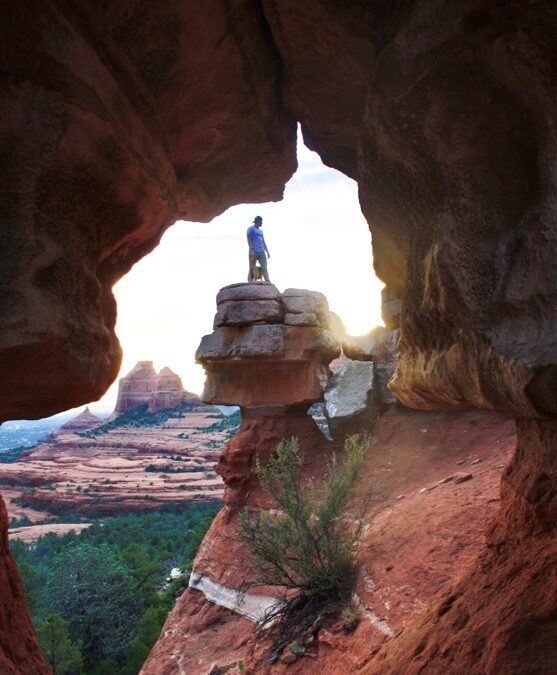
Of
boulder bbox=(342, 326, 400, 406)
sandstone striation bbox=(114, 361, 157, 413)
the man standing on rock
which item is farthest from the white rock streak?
sandstone striation bbox=(114, 361, 157, 413)

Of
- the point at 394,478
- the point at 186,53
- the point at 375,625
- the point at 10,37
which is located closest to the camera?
the point at 10,37

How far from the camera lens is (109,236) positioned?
238cm

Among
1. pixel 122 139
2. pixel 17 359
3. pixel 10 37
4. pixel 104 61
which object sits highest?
pixel 104 61

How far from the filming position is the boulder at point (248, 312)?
368 inches

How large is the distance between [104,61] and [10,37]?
0.47m

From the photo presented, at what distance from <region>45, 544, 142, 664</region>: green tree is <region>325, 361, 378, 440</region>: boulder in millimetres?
8988

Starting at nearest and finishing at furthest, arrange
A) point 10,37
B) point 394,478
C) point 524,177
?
point 10,37, point 524,177, point 394,478

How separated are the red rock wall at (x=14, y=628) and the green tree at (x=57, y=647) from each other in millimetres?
9880

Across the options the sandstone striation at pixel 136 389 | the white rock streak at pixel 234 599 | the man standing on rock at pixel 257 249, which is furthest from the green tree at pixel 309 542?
the sandstone striation at pixel 136 389

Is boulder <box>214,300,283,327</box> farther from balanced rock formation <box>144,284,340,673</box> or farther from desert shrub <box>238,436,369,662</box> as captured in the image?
desert shrub <box>238,436,369,662</box>

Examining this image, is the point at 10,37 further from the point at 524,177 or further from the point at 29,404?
the point at 524,177

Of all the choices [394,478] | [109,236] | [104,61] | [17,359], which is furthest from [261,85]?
[394,478]

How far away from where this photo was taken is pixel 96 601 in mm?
14336

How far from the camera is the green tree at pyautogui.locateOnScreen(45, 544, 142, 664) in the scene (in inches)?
536
